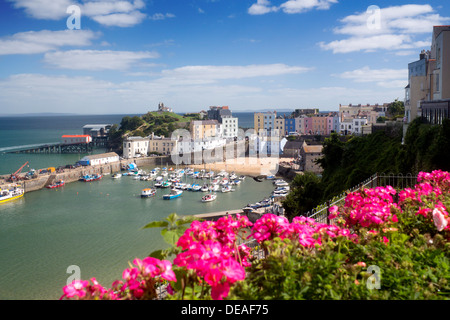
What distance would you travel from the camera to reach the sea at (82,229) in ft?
37.6

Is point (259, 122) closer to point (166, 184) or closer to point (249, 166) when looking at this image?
point (249, 166)

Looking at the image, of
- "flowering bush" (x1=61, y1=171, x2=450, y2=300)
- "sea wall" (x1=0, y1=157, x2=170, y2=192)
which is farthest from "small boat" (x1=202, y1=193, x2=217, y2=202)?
"flowering bush" (x1=61, y1=171, x2=450, y2=300)

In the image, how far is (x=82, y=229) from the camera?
16.8 m

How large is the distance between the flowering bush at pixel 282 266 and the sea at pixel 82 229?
4079 millimetres

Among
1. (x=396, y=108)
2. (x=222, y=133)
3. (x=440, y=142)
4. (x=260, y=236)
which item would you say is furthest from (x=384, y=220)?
(x=222, y=133)

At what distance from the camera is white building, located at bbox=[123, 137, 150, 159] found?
40750mm

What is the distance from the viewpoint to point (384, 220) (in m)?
2.15

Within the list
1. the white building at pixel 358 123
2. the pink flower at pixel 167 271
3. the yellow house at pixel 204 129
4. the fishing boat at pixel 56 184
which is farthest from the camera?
the yellow house at pixel 204 129

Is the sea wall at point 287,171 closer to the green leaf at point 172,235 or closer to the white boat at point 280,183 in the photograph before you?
the white boat at point 280,183

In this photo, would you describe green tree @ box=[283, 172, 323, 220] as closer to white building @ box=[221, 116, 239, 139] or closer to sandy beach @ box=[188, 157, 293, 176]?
sandy beach @ box=[188, 157, 293, 176]

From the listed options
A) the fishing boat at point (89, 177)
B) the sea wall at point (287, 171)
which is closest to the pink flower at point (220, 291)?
the sea wall at point (287, 171)

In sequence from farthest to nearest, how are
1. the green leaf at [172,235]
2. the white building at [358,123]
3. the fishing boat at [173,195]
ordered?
the white building at [358,123], the fishing boat at [173,195], the green leaf at [172,235]

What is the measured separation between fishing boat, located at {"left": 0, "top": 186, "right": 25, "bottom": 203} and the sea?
1.64 feet

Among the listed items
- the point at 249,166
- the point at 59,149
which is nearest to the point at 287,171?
the point at 249,166
